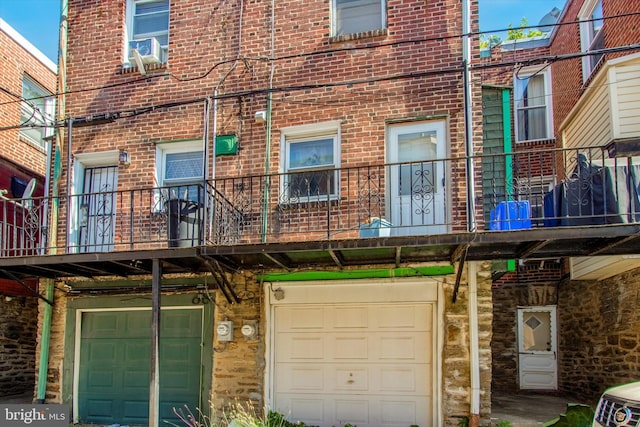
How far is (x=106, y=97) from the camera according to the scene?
1013 centimetres

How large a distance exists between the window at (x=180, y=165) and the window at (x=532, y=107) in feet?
24.8

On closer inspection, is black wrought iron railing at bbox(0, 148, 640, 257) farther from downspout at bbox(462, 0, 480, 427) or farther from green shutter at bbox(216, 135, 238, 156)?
green shutter at bbox(216, 135, 238, 156)

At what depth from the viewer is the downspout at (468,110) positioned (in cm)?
793

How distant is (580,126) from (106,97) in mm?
8523

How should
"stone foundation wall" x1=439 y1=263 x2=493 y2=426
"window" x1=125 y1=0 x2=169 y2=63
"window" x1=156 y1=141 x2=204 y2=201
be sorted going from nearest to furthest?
"stone foundation wall" x1=439 y1=263 x2=493 y2=426 → "window" x1=156 y1=141 x2=204 y2=201 → "window" x1=125 y1=0 x2=169 y2=63

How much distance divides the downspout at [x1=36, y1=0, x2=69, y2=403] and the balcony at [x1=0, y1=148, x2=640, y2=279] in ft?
0.32

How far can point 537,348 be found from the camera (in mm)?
12391

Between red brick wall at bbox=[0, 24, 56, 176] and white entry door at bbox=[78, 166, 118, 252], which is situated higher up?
red brick wall at bbox=[0, 24, 56, 176]

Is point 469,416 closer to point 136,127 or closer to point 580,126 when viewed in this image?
point 580,126

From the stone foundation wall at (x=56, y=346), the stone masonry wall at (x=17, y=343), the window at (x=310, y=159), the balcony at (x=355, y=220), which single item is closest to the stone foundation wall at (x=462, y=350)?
the balcony at (x=355, y=220)

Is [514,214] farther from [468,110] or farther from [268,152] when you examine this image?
[268,152]

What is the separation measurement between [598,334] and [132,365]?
26.1ft

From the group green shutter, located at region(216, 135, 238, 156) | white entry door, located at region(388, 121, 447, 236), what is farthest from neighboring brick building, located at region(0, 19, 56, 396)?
white entry door, located at region(388, 121, 447, 236)

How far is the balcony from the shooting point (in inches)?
275
